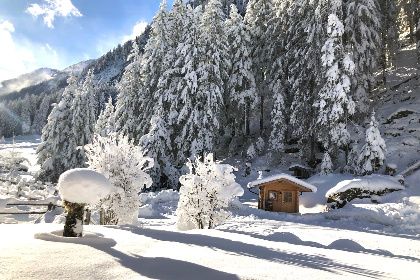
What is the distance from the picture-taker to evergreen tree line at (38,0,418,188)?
2652 cm

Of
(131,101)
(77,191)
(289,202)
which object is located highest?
(131,101)

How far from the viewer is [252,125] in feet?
140

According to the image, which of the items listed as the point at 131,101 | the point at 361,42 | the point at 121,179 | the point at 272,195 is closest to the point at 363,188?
the point at 272,195

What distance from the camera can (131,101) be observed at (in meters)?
34.6

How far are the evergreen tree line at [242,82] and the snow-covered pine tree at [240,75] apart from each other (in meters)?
0.13

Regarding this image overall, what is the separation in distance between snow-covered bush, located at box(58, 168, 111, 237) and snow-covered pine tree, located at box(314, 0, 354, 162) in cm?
2305

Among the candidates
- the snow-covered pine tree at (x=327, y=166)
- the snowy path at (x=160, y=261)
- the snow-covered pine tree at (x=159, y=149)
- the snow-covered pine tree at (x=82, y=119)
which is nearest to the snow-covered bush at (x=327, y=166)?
the snow-covered pine tree at (x=327, y=166)

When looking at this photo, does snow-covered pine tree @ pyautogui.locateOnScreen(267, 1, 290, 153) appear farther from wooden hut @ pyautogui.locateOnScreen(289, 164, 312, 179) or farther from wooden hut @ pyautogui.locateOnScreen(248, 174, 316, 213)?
wooden hut @ pyautogui.locateOnScreen(248, 174, 316, 213)

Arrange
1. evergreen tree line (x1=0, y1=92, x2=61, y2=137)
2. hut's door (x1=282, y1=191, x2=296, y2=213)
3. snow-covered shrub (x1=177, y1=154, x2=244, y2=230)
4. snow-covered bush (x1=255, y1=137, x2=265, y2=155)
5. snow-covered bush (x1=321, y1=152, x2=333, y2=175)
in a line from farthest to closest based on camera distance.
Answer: evergreen tree line (x1=0, y1=92, x2=61, y2=137), snow-covered bush (x1=255, y1=137, x2=265, y2=155), snow-covered bush (x1=321, y1=152, x2=333, y2=175), hut's door (x1=282, y1=191, x2=296, y2=213), snow-covered shrub (x1=177, y1=154, x2=244, y2=230)

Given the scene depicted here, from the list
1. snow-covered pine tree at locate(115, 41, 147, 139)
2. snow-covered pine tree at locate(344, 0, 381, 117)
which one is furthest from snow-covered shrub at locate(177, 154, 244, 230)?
snow-covered pine tree at locate(115, 41, 147, 139)

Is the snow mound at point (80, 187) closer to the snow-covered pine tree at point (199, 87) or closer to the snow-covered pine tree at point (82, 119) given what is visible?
the snow-covered pine tree at point (199, 87)

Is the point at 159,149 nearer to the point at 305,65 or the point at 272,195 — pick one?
the point at 272,195

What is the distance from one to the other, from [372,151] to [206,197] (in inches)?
647

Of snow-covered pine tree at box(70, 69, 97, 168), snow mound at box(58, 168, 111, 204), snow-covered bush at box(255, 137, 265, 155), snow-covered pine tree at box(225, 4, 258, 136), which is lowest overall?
snow mound at box(58, 168, 111, 204)
